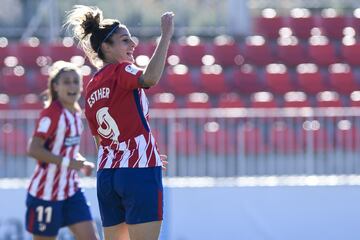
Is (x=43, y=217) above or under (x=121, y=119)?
under

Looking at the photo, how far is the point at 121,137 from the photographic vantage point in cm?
621

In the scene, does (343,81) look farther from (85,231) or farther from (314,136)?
(85,231)

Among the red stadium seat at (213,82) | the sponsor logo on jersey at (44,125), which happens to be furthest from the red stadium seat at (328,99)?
the sponsor logo on jersey at (44,125)

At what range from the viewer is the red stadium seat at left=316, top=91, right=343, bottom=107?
1327cm

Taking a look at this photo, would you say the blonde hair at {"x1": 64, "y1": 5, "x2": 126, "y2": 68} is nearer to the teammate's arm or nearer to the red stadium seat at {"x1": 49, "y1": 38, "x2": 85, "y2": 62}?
the teammate's arm

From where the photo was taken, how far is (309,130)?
37.7 feet

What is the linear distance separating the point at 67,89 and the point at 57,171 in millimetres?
650

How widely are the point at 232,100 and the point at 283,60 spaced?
1.85 m

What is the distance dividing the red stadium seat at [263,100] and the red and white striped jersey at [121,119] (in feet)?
23.5

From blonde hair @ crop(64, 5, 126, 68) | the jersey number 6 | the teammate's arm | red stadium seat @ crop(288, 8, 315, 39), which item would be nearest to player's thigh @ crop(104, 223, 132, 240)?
the jersey number 6

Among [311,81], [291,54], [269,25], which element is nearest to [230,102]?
[311,81]

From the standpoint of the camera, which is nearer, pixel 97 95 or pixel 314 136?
pixel 97 95

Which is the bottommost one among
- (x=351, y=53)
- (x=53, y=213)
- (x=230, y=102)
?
(x=53, y=213)

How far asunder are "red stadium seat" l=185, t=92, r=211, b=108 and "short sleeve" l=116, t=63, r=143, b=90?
725 cm
